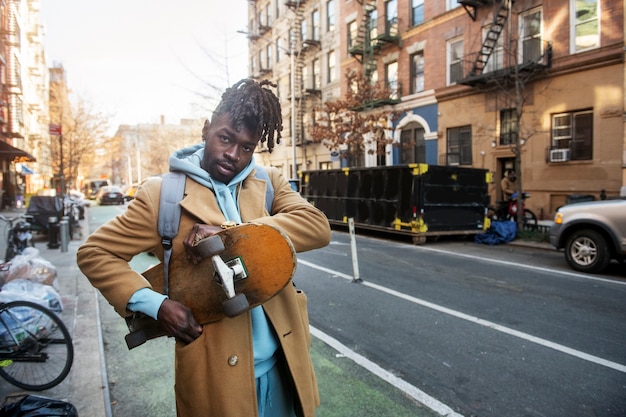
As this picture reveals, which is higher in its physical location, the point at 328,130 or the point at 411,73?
the point at 411,73

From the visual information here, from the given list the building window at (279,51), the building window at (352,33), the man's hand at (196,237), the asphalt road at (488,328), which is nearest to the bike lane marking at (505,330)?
the asphalt road at (488,328)

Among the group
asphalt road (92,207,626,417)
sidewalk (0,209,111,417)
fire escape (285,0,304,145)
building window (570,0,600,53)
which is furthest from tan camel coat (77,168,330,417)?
fire escape (285,0,304,145)

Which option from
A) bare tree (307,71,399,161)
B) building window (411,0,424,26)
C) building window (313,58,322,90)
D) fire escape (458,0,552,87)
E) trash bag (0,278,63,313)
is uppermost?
building window (411,0,424,26)

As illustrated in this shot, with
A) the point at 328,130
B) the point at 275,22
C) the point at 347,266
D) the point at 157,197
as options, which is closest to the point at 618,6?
the point at 328,130

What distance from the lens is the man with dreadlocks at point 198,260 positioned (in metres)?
1.55

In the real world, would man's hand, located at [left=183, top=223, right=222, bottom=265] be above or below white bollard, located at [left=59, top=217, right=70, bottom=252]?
above

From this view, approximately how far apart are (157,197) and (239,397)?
0.80 meters

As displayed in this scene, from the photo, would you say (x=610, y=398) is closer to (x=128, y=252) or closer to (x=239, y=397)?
(x=239, y=397)

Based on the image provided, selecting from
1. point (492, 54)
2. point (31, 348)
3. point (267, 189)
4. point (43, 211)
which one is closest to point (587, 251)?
point (267, 189)

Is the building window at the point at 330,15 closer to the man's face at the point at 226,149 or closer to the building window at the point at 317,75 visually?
the building window at the point at 317,75

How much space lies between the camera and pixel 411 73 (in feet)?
75.8

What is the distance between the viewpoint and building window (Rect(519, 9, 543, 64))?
55.4 feet

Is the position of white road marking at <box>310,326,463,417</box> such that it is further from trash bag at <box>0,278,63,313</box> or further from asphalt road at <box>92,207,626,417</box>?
trash bag at <box>0,278,63,313</box>

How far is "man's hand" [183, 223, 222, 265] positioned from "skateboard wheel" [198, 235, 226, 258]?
8 cm
